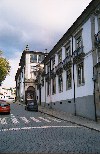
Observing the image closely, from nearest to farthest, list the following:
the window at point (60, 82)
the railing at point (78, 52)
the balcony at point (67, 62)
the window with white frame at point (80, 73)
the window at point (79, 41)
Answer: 1. the railing at point (78, 52)
2. the window with white frame at point (80, 73)
3. the window at point (79, 41)
4. the balcony at point (67, 62)
5. the window at point (60, 82)

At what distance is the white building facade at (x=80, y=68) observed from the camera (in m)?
20.9

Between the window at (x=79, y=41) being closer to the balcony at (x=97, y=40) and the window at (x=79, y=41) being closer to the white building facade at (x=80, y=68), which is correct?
the white building facade at (x=80, y=68)

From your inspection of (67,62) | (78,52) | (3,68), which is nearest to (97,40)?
(78,52)

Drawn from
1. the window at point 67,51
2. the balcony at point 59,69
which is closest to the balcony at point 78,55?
the window at point 67,51

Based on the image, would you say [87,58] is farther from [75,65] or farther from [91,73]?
[75,65]

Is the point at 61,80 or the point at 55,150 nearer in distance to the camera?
the point at 55,150

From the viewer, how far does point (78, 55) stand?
79.7 ft

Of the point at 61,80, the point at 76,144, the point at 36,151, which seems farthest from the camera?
the point at 61,80

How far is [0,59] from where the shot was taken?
4378 centimetres

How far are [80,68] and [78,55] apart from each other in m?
1.50

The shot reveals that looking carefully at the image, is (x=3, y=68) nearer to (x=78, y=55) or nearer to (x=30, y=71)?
(x=30, y=71)

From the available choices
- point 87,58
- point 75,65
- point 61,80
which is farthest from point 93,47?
point 61,80

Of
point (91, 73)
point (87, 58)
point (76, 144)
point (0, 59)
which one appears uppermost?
point (0, 59)

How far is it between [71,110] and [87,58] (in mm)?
7033
